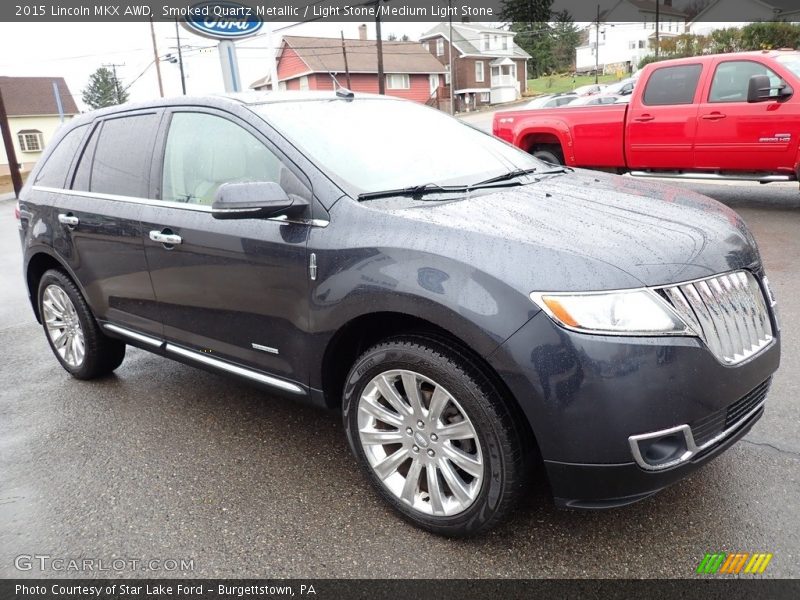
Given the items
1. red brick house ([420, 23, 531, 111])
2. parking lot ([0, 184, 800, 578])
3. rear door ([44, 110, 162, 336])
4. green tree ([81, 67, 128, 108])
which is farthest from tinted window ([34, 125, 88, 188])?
green tree ([81, 67, 128, 108])

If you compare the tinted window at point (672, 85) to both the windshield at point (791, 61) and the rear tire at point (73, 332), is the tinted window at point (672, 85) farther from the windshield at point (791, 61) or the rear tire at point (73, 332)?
the rear tire at point (73, 332)

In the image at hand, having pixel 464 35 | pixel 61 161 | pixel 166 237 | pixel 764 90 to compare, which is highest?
pixel 464 35

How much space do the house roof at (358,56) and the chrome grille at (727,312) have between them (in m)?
44.8

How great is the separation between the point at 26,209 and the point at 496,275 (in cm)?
374

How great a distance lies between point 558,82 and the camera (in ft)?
208

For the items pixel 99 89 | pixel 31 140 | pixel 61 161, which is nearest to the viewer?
pixel 61 161

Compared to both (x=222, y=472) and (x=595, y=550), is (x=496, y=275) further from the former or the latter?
(x=222, y=472)

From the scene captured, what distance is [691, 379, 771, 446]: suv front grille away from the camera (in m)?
2.15

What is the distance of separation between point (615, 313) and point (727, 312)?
0.51m

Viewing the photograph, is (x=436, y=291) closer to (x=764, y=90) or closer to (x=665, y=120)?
(x=764, y=90)

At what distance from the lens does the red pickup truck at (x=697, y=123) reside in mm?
7555

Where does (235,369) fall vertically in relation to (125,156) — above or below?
below

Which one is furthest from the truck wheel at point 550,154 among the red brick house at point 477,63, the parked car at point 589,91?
the red brick house at point 477,63

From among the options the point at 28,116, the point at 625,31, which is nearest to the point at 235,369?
the point at 28,116
